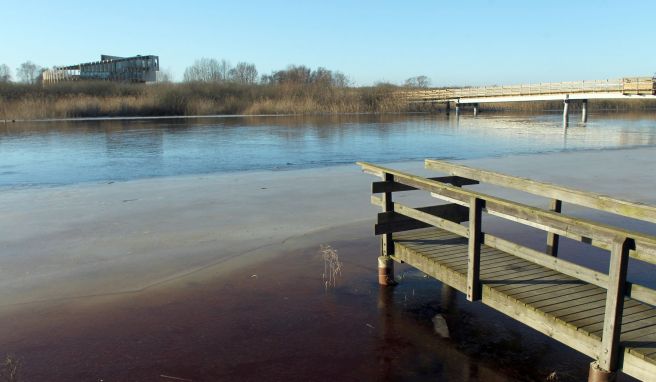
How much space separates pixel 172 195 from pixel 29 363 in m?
8.05

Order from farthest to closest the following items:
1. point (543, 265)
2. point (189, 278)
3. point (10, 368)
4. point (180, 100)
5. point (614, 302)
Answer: point (180, 100) < point (189, 278) < point (10, 368) < point (543, 265) < point (614, 302)

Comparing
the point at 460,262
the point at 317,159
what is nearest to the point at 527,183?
the point at 460,262

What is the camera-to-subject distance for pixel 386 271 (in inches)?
255

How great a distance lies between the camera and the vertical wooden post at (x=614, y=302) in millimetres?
3506

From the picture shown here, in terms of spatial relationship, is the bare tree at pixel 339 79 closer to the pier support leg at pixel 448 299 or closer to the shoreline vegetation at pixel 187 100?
the shoreline vegetation at pixel 187 100

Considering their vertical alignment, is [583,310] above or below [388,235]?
below

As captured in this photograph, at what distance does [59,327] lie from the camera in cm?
535

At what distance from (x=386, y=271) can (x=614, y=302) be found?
3.14 meters

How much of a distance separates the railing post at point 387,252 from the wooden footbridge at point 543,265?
0.01 meters

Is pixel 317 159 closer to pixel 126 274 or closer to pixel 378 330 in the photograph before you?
pixel 126 274

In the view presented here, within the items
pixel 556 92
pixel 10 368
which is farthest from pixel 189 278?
pixel 556 92

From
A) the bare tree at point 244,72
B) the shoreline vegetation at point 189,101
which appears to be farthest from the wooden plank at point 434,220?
the bare tree at point 244,72

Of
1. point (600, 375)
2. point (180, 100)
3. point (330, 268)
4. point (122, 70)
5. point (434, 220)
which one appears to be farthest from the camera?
point (122, 70)

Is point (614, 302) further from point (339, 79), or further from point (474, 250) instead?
point (339, 79)
